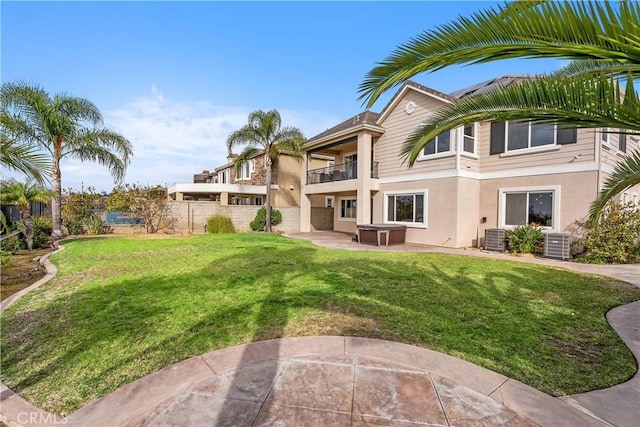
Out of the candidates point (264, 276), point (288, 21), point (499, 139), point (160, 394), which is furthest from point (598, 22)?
point (499, 139)

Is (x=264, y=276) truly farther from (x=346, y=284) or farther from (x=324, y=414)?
(x=324, y=414)

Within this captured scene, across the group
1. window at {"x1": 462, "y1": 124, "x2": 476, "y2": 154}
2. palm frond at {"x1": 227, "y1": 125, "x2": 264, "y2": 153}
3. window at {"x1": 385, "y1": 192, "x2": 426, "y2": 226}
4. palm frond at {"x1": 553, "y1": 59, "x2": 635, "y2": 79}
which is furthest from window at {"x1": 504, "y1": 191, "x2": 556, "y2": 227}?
palm frond at {"x1": 227, "y1": 125, "x2": 264, "y2": 153}

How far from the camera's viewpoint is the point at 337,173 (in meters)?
18.9

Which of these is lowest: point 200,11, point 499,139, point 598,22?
point 598,22

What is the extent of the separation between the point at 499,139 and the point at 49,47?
15.8 m

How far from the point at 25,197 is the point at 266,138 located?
38.2ft

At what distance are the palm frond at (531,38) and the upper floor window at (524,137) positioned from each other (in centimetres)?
1032

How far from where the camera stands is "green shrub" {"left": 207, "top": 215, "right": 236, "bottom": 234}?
1889 centimetres

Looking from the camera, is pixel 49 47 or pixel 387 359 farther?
pixel 49 47

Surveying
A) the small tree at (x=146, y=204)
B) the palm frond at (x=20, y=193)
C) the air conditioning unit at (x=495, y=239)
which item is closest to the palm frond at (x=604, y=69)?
the air conditioning unit at (x=495, y=239)

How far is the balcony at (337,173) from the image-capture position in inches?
673

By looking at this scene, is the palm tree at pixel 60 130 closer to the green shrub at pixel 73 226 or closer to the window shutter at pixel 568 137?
the green shrub at pixel 73 226

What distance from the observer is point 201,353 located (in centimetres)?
358

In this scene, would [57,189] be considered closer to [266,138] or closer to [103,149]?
[103,149]
